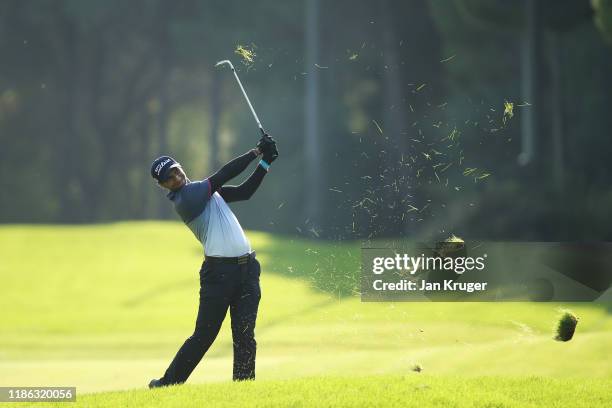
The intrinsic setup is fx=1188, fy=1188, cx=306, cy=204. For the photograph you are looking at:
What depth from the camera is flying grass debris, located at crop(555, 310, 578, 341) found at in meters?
11.8

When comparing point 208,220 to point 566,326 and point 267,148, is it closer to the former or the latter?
point 267,148

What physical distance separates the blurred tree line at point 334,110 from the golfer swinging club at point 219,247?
1724mm

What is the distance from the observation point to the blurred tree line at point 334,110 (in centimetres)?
2916

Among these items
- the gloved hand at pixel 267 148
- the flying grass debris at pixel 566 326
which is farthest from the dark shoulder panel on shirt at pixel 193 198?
the flying grass debris at pixel 566 326

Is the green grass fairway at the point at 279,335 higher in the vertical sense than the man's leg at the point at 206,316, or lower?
lower

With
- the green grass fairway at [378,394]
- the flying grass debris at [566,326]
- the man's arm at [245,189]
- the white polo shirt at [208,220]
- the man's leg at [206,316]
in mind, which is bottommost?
the green grass fairway at [378,394]

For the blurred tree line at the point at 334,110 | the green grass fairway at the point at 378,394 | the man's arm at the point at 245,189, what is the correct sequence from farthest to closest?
the blurred tree line at the point at 334,110 < the man's arm at the point at 245,189 < the green grass fairway at the point at 378,394

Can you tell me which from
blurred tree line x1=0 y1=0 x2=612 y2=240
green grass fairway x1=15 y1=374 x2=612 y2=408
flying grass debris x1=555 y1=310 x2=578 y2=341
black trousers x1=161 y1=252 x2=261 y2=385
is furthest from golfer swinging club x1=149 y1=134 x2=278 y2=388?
flying grass debris x1=555 y1=310 x2=578 y2=341

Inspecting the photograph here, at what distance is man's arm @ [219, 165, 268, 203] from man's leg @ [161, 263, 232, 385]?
2.22 feet

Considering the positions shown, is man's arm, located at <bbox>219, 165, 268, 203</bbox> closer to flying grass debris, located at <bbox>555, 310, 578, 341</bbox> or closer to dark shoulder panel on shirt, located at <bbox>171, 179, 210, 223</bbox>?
dark shoulder panel on shirt, located at <bbox>171, 179, 210, 223</bbox>

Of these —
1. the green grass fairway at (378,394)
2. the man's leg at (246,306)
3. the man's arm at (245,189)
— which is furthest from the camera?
the man's arm at (245,189)

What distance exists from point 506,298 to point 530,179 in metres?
8.06

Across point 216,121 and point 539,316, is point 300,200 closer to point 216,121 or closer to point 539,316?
point 216,121

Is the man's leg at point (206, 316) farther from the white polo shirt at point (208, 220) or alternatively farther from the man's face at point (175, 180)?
the man's face at point (175, 180)
